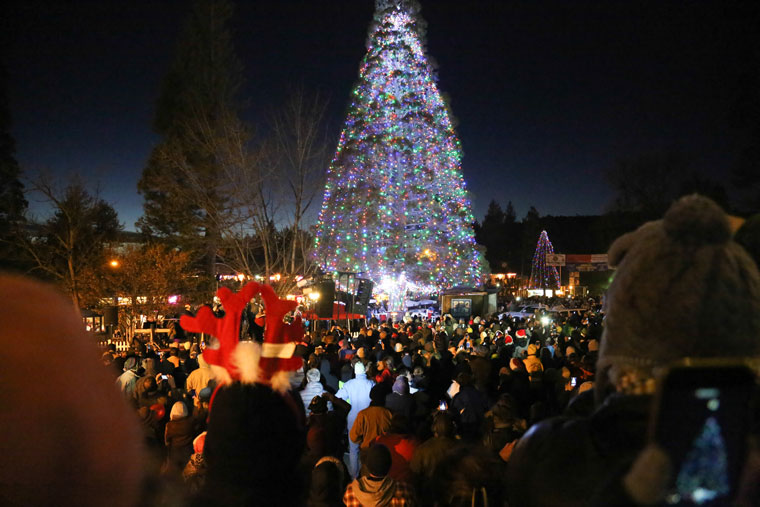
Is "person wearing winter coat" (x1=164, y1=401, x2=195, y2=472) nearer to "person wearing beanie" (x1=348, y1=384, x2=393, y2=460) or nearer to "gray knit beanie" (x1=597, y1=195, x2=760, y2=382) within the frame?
"person wearing beanie" (x1=348, y1=384, x2=393, y2=460)

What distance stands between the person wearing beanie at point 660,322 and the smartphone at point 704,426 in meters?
0.18

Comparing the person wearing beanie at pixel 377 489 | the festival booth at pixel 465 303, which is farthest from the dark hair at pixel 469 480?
the festival booth at pixel 465 303

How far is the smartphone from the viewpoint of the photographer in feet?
3.00

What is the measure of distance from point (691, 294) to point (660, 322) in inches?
3.8

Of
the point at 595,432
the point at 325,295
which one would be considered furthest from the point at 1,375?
the point at 325,295

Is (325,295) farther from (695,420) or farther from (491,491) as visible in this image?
(695,420)

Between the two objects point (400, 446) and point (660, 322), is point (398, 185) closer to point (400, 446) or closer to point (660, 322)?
point (400, 446)

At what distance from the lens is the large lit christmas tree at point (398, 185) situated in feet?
85.7

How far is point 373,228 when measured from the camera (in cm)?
2628

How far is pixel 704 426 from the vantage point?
0.92m

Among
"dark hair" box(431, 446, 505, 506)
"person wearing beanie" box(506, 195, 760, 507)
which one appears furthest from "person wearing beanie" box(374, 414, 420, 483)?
"person wearing beanie" box(506, 195, 760, 507)

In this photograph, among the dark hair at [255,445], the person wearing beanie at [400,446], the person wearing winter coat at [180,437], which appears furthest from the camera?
the person wearing winter coat at [180,437]

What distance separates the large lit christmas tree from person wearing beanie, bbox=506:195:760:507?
80.3 feet

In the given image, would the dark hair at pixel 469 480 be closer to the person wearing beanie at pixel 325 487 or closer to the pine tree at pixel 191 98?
the person wearing beanie at pixel 325 487
